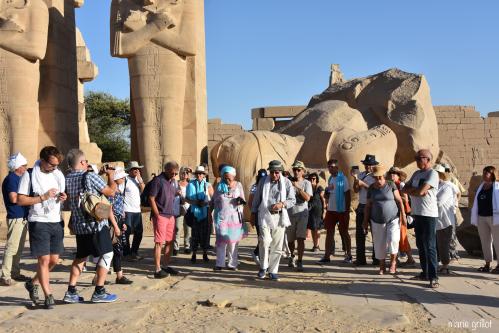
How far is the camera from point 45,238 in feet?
16.3

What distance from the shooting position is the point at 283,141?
12.1 metres

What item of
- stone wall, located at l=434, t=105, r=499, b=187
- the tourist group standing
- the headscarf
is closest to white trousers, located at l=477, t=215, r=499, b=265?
the tourist group standing

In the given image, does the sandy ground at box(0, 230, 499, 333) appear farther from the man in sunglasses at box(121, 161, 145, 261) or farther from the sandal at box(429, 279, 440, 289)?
the man in sunglasses at box(121, 161, 145, 261)

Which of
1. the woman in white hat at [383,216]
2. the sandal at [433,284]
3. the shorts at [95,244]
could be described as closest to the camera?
the shorts at [95,244]

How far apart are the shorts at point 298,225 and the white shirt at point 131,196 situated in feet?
6.52

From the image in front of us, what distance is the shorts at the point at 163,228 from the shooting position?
21.0 feet

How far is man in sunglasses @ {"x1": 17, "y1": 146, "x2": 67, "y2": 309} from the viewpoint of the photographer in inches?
193

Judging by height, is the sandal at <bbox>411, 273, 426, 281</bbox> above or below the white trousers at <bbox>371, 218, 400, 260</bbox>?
below

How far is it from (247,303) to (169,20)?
723 centimetres

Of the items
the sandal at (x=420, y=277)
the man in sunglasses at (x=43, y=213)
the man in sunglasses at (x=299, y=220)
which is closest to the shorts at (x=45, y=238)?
the man in sunglasses at (x=43, y=213)

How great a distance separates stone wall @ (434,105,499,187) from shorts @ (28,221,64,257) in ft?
49.6

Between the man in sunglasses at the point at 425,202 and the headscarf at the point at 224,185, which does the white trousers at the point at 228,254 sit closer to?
the headscarf at the point at 224,185

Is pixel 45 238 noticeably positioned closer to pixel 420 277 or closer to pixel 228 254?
pixel 228 254

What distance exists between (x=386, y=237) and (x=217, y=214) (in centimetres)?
192
